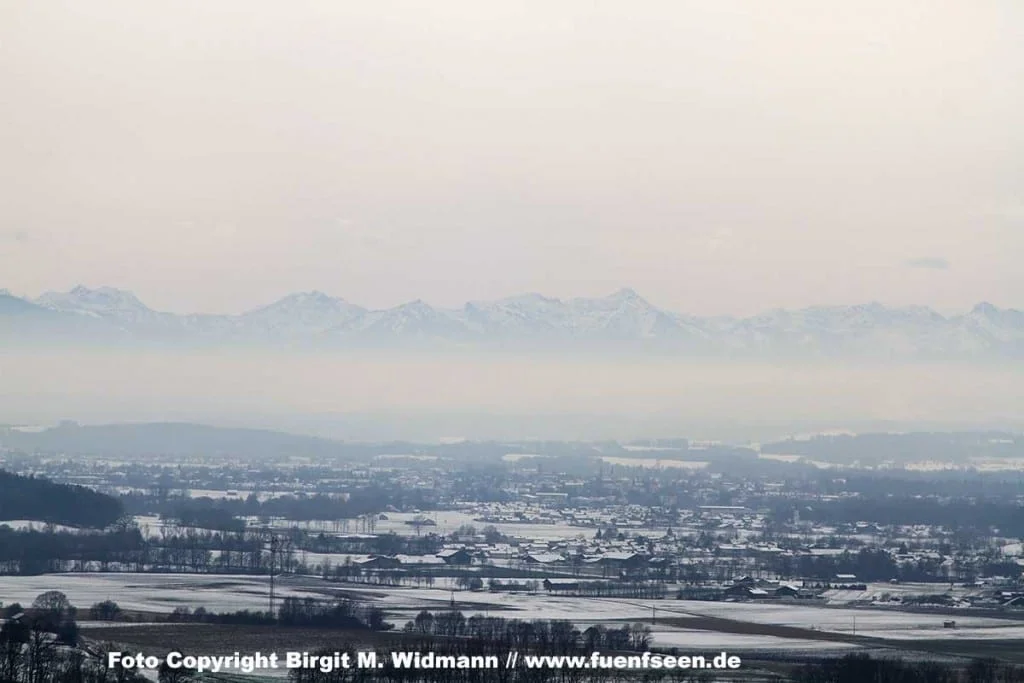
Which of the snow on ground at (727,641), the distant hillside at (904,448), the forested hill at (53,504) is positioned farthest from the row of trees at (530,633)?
the distant hillside at (904,448)

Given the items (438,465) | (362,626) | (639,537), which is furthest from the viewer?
(438,465)

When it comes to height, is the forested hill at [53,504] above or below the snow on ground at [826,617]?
above

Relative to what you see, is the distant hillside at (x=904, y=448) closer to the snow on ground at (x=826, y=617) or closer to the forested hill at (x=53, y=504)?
the forested hill at (x=53, y=504)

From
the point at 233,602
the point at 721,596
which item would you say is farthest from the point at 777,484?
the point at 233,602

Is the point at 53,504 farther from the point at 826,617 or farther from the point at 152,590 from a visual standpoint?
the point at 826,617

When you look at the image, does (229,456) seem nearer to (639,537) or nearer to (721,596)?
(639,537)

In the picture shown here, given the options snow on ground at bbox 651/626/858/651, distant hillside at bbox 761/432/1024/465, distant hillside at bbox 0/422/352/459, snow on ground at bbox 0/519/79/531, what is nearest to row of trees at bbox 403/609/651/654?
snow on ground at bbox 651/626/858/651

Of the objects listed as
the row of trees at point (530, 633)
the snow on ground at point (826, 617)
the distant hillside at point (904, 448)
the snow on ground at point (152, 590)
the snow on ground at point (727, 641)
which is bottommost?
the snow on ground at point (826, 617)
